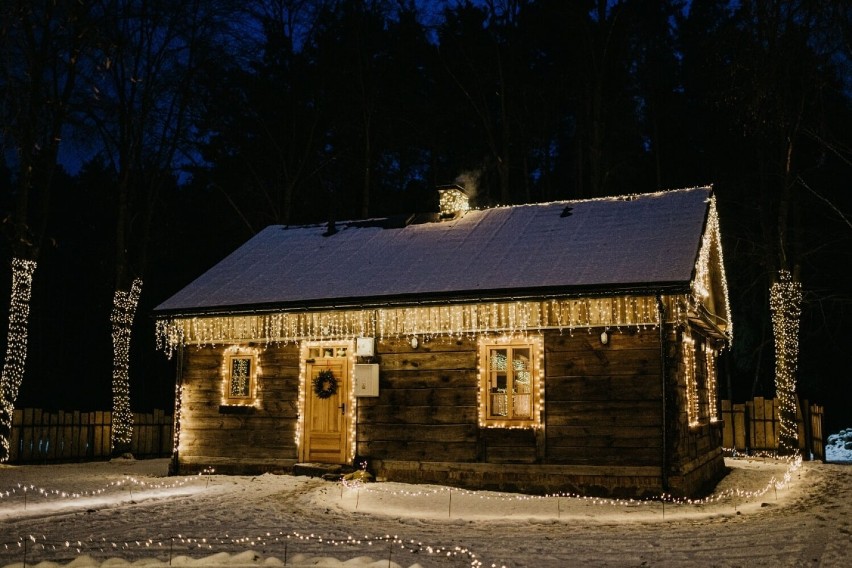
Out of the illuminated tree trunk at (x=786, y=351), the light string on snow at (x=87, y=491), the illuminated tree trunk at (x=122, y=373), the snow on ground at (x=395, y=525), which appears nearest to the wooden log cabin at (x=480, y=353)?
the snow on ground at (x=395, y=525)

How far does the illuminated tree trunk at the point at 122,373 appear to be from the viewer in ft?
71.6

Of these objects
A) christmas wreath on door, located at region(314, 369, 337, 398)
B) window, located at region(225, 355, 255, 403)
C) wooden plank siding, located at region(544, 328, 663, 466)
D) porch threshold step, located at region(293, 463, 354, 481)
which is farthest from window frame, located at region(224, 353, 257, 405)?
wooden plank siding, located at region(544, 328, 663, 466)

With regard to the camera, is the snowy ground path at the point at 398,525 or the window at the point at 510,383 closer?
the snowy ground path at the point at 398,525

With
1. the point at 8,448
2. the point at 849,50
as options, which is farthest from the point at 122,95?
the point at 849,50

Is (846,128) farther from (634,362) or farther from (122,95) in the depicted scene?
(122,95)

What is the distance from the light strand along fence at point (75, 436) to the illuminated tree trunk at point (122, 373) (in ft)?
0.81

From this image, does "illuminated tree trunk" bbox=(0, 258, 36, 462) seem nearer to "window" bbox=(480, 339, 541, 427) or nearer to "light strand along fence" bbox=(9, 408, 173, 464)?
"light strand along fence" bbox=(9, 408, 173, 464)

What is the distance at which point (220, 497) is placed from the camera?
13055 millimetres

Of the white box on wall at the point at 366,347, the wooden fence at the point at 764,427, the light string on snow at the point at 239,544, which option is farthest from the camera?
the wooden fence at the point at 764,427

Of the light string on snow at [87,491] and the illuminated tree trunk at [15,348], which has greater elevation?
the illuminated tree trunk at [15,348]

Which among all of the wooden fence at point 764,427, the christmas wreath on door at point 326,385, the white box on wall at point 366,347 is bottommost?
the wooden fence at point 764,427

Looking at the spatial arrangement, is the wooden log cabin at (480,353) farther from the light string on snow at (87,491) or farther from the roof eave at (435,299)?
the light string on snow at (87,491)

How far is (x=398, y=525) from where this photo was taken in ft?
34.8

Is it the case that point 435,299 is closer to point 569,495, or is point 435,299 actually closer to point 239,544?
point 569,495
